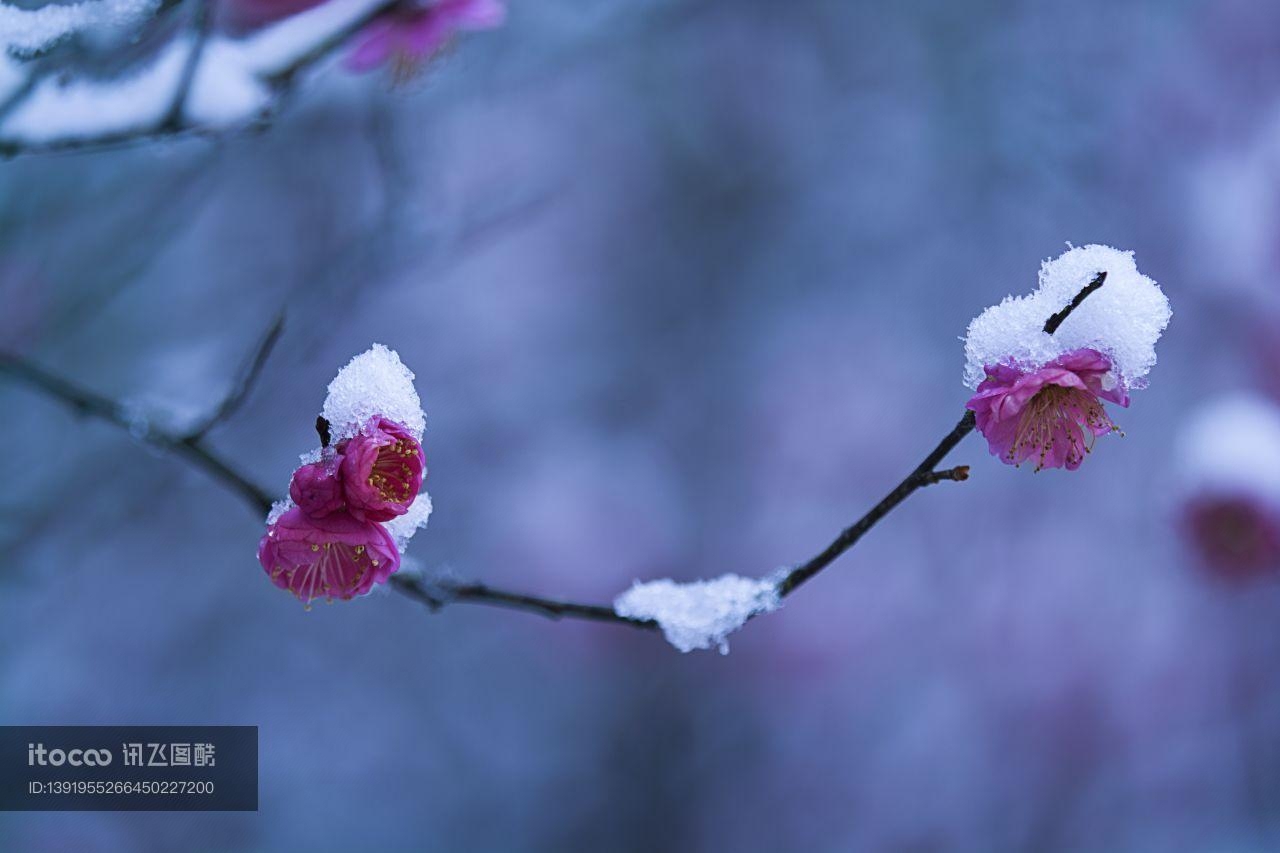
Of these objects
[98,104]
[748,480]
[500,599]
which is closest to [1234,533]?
[500,599]

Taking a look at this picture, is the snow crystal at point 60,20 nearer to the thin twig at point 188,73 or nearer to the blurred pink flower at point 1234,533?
the thin twig at point 188,73

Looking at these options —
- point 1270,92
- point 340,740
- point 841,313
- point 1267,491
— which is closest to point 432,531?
point 340,740

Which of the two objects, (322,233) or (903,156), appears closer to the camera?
A: (322,233)

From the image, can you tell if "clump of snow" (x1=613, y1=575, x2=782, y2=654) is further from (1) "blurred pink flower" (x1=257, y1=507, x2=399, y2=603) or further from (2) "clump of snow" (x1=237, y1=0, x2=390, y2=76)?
(2) "clump of snow" (x1=237, y1=0, x2=390, y2=76)

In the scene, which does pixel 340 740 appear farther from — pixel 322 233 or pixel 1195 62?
pixel 1195 62

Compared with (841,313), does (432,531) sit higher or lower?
lower

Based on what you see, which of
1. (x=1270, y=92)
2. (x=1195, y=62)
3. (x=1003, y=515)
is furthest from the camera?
(x=1003, y=515)

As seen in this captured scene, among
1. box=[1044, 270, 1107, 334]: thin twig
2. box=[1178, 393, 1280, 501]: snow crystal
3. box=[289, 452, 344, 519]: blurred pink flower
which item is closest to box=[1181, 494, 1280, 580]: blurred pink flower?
box=[1178, 393, 1280, 501]: snow crystal

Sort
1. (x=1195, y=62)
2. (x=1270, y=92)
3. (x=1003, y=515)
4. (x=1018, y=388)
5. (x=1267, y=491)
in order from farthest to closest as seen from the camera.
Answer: (x=1003, y=515) → (x=1195, y=62) → (x=1270, y=92) → (x=1267, y=491) → (x=1018, y=388)
